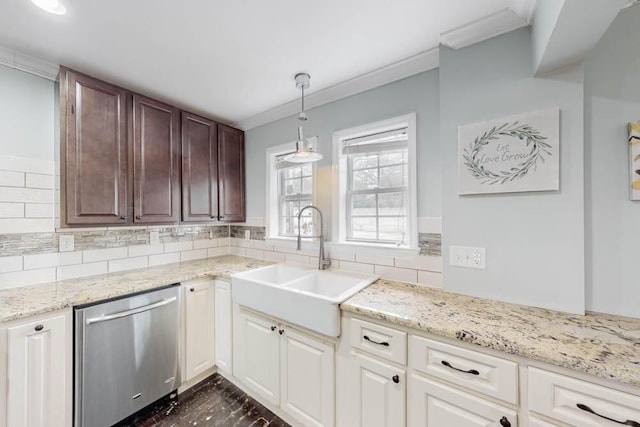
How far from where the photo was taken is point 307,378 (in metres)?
1.54

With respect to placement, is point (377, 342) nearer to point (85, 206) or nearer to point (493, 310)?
point (493, 310)

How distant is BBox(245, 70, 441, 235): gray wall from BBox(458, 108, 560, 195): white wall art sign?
0.22m

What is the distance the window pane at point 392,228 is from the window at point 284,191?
80cm

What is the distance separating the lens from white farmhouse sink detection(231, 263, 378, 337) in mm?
1417

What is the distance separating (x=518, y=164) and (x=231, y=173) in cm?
244

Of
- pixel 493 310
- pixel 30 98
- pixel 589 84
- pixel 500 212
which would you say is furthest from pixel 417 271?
pixel 30 98

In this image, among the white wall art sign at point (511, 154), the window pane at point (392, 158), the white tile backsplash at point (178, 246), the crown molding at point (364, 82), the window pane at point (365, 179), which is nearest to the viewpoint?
the white wall art sign at point (511, 154)

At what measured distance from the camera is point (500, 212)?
4.59 feet

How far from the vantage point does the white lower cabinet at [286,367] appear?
1.47 metres

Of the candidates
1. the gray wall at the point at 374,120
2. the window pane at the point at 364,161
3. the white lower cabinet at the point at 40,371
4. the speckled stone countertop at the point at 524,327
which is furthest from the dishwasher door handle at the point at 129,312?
the window pane at the point at 364,161

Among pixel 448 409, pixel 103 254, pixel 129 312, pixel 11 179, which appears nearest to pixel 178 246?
pixel 103 254

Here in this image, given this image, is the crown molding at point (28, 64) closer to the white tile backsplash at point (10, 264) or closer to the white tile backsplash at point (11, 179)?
the white tile backsplash at point (11, 179)

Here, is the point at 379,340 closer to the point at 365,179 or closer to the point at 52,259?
the point at 365,179

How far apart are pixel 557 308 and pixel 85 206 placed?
9.26 feet
